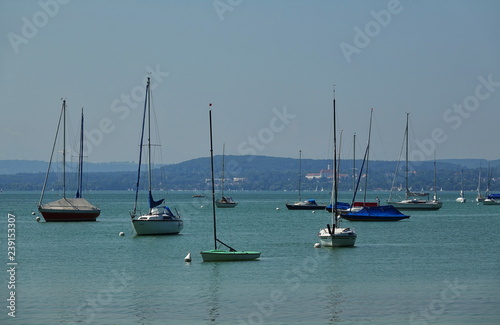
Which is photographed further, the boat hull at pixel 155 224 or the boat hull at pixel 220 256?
the boat hull at pixel 155 224

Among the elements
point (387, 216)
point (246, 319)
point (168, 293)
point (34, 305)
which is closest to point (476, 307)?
point (246, 319)

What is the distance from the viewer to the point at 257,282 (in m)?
43.3

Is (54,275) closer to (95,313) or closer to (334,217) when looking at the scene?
(95,313)

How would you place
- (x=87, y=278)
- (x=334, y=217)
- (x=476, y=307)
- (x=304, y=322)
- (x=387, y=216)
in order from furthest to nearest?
(x=387, y=216) < (x=334, y=217) < (x=87, y=278) < (x=476, y=307) < (x=304, y=322)

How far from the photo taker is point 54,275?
46.9m

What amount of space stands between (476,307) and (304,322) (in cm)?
804

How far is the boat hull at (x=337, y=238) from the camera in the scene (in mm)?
60812
